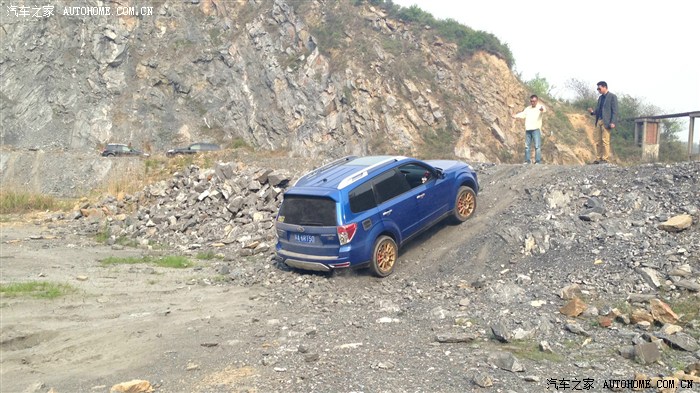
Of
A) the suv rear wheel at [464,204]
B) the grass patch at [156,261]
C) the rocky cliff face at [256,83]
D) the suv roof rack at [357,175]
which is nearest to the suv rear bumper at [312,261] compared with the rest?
the suv roof rack at [357,175]

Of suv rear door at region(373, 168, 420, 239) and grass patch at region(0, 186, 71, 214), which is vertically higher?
suv rear door at region(373, 168, 420, 239)

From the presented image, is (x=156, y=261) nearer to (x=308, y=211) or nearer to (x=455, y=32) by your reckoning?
(x=308, y=211)

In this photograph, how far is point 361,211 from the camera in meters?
8.99

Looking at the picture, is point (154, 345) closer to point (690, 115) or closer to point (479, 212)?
point (479, 212)

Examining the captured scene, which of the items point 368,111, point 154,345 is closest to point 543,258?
point 154,345

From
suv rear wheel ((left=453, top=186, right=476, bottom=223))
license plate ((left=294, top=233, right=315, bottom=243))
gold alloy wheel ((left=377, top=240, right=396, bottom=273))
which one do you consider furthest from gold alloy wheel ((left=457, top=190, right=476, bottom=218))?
license plate ((left=294, top=233, right=315, bottom=243))

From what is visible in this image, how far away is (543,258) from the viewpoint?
890cm

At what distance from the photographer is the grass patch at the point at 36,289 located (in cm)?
884

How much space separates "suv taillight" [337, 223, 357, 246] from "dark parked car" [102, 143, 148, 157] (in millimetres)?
26984

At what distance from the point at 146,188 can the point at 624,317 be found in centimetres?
1397

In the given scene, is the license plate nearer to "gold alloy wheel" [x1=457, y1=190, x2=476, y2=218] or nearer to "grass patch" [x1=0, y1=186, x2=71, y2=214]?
"gold alloy wheel" [x1=457, y1=190, x2=476, y2=218]

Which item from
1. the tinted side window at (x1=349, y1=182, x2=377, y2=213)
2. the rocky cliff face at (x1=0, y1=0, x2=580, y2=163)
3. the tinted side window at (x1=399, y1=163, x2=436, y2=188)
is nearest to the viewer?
the tinted side window at (x1=349, y1=182, x2=377, y2=213)

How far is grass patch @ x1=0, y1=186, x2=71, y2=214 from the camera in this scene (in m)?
18.4

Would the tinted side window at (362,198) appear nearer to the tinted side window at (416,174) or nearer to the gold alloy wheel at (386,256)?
the gold alloy wheel at (386,256)
